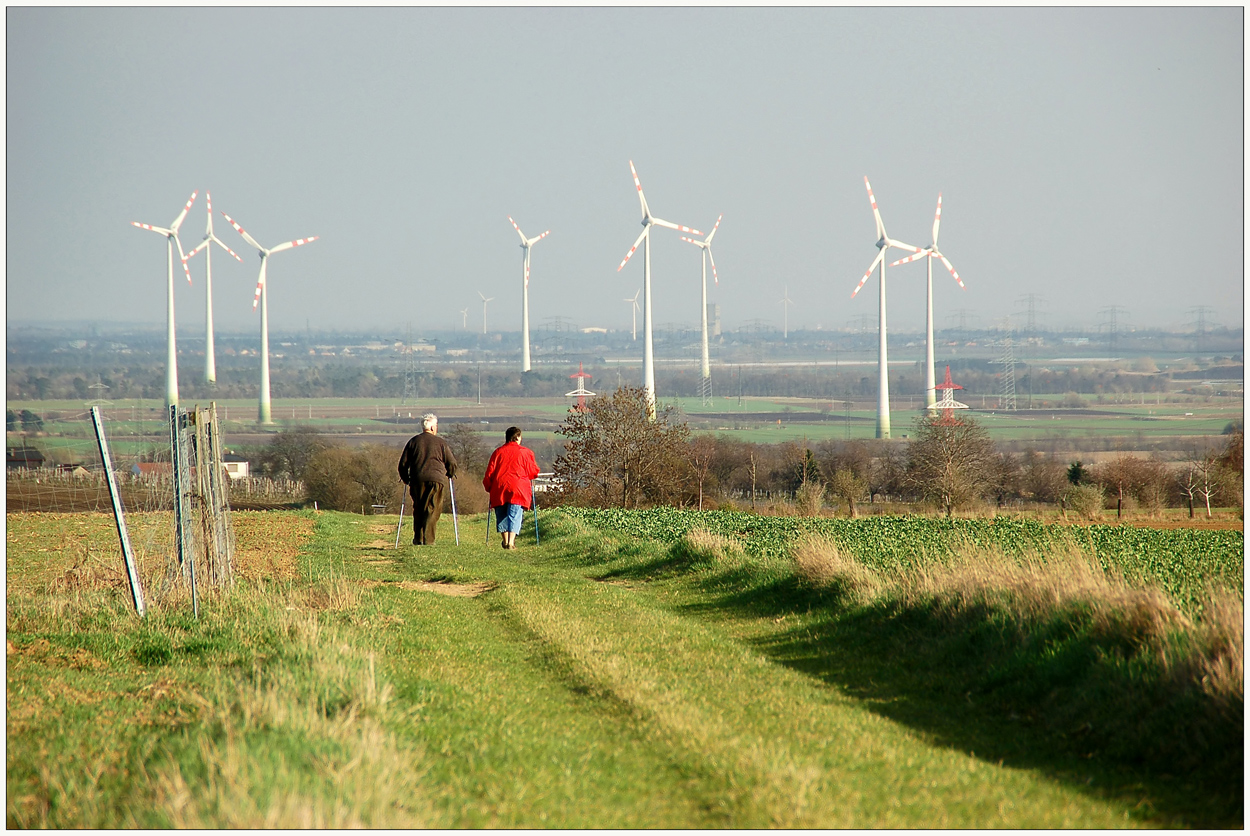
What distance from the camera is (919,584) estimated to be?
1025 centimetres

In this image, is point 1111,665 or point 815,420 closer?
point 1111,665

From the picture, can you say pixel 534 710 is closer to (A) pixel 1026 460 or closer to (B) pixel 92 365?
(A) pixel 1026 460

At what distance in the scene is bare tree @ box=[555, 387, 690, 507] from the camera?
170 feet

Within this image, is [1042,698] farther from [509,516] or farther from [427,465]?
[427,465]

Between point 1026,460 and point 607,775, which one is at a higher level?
point 607,775

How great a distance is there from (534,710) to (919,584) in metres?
4.54

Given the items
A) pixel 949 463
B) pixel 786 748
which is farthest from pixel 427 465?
pixel 949 463

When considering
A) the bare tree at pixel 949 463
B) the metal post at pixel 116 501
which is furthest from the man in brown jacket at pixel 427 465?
the bare tree at pixel 949 463

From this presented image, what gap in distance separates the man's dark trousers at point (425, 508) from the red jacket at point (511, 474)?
902mm

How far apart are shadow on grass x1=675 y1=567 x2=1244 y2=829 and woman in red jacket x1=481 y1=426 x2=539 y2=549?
6302mm

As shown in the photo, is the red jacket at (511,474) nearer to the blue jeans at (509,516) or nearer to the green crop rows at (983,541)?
the blue jeans at (509,516)

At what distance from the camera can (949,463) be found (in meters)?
64.8

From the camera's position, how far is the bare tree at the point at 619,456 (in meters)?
51.8

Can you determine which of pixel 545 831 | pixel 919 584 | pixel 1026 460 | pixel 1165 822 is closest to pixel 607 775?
pixel 545 831
